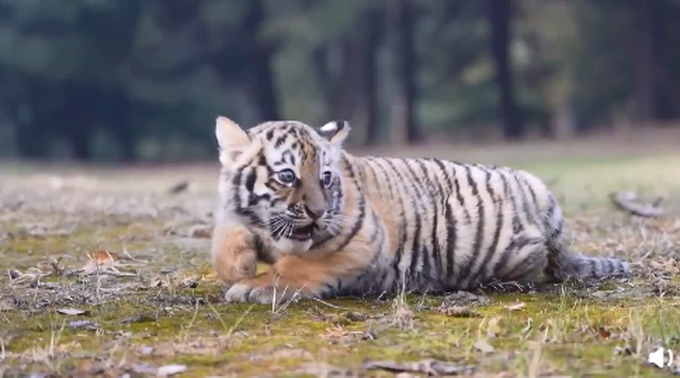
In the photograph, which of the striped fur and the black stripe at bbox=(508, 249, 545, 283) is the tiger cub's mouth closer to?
the striped fur

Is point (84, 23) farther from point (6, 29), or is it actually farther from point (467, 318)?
point (467, 318)

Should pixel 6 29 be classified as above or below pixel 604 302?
above

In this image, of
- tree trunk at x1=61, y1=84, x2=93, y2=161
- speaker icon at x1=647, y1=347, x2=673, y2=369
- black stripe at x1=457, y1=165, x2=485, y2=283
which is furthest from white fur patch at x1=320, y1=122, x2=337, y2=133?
tree trunk at x1=61, y1=84, x2=93, y2=161

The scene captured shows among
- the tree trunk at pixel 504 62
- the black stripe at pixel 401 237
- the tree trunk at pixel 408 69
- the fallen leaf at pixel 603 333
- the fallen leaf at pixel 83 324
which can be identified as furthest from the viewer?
the tree trunk at pixel 408 69

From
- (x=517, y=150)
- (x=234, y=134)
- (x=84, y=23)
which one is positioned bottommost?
(x=517, y=150)

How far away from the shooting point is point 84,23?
85.4 ft

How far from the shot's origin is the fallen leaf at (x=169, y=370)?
3066 millimetres

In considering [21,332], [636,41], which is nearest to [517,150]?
[636,41]

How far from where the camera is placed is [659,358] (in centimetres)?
318

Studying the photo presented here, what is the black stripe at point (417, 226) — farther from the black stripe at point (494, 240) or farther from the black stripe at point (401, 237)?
the black stripe at point (494, 240)

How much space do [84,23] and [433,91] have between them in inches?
518

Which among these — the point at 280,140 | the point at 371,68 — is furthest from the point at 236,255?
the point at 371,68

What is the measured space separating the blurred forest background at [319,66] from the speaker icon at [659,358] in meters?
23.0

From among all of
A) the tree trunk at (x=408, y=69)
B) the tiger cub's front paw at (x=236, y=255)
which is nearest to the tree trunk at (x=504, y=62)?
the tree trunk at (x=408, y=69)
